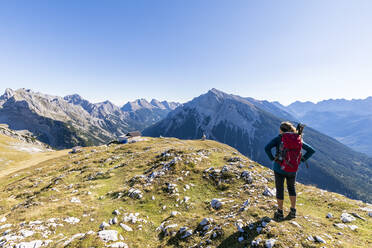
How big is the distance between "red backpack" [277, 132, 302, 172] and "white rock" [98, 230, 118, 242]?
29.9 feet

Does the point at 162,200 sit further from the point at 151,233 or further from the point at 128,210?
the point at 151,233

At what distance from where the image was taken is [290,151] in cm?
723

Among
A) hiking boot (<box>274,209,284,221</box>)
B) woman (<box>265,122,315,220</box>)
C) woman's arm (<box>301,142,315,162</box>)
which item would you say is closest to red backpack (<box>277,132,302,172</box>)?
woman (<box>265,122,315,220</box>)

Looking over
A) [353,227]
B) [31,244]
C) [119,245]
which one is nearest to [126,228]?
[119,245]

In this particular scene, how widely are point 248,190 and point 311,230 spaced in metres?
5.19

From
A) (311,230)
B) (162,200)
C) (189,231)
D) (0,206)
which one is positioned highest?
(311,230)

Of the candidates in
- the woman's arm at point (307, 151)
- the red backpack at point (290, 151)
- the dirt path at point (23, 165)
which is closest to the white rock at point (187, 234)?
the red backpack at point (290, 151)

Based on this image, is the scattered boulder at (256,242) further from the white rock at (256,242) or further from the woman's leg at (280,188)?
the woman's leg at (280,188)

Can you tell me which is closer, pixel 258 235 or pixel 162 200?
pixel 258 235

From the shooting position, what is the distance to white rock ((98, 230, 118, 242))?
774 centimetres

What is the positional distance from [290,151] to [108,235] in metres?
9.94

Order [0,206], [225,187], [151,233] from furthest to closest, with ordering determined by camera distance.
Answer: [0,206] < [225,187] < [151,233]

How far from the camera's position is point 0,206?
1528 centimetres

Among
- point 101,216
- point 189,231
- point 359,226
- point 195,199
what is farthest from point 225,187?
point 101,216
